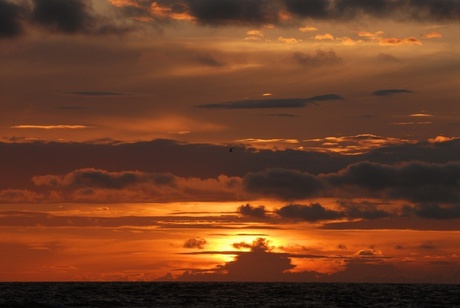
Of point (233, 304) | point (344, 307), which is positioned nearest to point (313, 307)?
point (344, 307)

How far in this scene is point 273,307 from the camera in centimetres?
12094

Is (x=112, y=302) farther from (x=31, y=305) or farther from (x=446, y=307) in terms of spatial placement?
(x=446, y=307)

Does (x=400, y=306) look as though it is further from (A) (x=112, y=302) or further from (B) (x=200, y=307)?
(A) (x=112, y=302)

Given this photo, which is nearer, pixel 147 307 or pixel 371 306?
pixel 147 307

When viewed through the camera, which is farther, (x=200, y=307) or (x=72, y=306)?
(x=200, y=307)

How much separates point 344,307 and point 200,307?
23966mm

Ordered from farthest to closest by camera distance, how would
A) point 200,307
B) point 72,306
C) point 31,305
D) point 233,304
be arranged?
point 233,304, point 200,307, point 72,306, point 31,305

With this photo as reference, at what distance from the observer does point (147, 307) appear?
113188 mm

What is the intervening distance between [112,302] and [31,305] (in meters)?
34.3

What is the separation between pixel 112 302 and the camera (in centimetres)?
12706

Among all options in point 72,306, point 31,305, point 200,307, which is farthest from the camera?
point 200,307

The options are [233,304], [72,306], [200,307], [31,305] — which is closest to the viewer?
[31,305]

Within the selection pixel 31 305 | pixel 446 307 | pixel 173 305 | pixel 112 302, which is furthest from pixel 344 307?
pixel 31 305

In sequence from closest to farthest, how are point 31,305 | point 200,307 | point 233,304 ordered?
point 31,305
point 200,307
point 233,304
